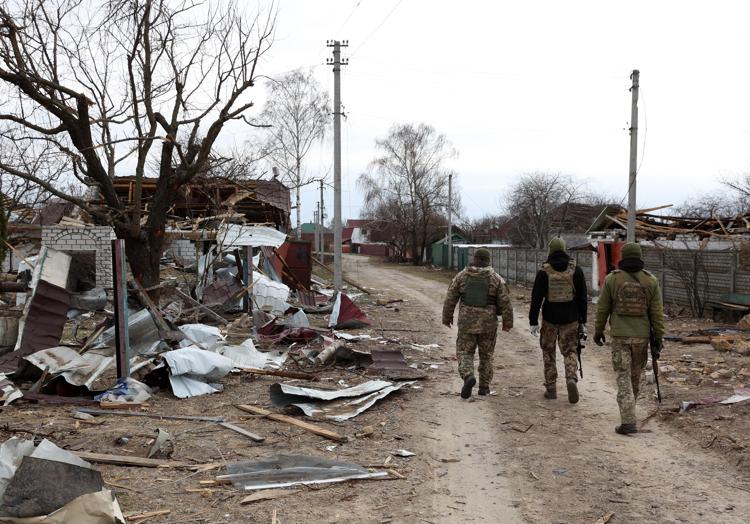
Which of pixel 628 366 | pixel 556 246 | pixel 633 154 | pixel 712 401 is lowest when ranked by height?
pixel 712 401

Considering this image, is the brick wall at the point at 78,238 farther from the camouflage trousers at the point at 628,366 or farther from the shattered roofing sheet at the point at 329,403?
the camouflage trousers at the point at 628,366

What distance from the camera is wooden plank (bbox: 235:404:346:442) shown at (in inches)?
235

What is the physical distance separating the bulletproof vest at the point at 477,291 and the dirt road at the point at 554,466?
1.13 metres

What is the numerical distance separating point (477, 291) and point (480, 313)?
262 millimetres

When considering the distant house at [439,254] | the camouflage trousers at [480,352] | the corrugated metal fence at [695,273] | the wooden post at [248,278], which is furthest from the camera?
the distant house at [439,254]

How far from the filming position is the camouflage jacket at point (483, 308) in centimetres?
761

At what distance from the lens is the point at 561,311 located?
24.3 ft

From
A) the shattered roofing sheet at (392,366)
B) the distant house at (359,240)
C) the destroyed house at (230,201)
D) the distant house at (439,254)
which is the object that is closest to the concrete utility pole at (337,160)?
the destroyed house at (230,201)

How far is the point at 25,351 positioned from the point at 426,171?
1759 inches

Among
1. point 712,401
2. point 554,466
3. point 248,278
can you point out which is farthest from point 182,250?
point 554,466

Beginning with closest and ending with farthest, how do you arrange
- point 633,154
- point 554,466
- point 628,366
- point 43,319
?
point 554,466, point 628,366, point 43,319, point 633,154

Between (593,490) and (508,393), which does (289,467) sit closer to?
(593,490)

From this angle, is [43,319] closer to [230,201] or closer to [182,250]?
[230,201]

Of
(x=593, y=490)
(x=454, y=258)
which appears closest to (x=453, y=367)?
(x=593, y=490)
